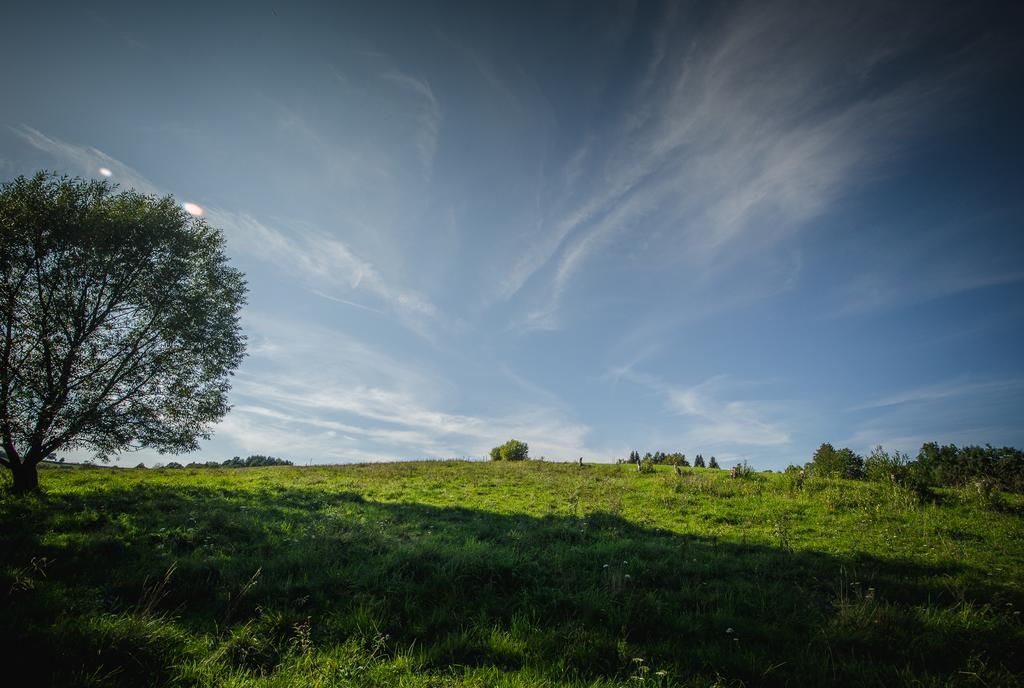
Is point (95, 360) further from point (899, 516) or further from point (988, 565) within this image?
point (899, 516)

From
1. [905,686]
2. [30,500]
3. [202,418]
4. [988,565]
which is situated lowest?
[30,500]

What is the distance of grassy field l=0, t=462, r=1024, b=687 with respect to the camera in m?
4.97

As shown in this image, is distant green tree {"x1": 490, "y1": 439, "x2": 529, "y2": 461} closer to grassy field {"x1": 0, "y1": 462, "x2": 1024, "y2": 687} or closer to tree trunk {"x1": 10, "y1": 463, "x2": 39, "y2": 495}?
grassy field {"x1": 0, "y1": 462, "x2": 1024, "y2": 687}

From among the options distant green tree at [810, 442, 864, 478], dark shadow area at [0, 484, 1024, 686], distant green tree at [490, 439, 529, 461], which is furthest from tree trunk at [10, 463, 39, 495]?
distant green tree at [810, 442, 864, 478]

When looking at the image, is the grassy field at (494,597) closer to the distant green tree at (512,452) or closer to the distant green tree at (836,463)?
the distant green tree at (836,463)

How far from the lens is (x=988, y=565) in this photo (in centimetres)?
977

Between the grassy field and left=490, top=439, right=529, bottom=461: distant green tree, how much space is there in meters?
24.5

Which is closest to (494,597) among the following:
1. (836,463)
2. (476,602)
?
(476,602)

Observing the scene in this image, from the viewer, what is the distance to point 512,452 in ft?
126

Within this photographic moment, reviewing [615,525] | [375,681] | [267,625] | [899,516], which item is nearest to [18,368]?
[267,625]

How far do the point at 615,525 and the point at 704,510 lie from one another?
5381mm

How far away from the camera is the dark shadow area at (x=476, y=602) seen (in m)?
5.22

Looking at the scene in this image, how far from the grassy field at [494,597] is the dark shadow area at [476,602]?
4 centimetres

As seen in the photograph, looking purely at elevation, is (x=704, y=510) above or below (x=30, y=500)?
above
